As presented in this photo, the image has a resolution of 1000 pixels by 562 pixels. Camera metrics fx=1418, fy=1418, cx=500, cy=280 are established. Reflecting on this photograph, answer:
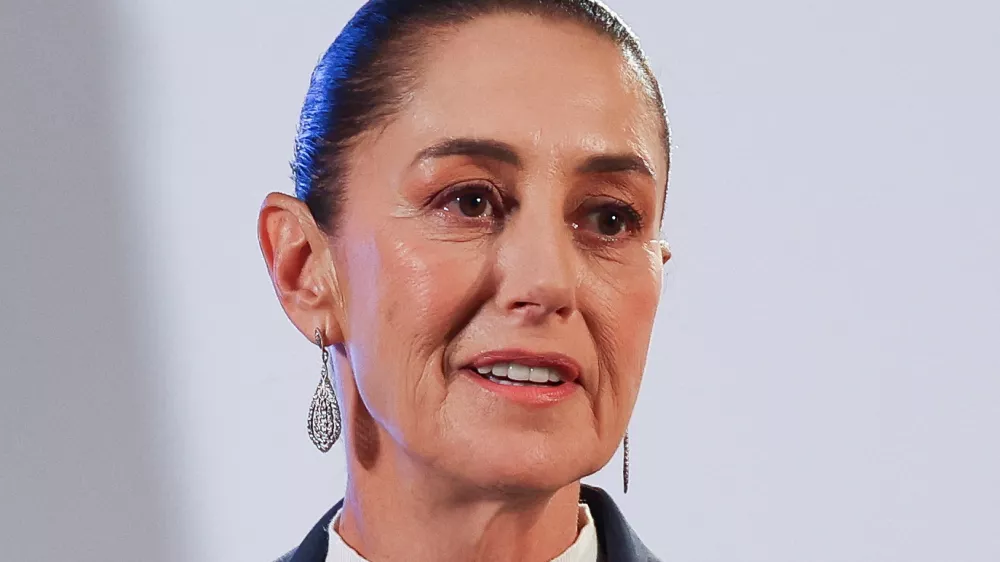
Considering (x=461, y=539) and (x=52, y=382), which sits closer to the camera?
(x=461, y=539)

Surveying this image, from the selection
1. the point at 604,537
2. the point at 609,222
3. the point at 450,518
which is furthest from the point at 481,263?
the point at 604,537

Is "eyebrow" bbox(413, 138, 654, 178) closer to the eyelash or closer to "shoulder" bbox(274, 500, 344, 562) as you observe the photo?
the eyelash

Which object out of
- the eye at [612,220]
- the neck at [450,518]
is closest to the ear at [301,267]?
the neck at [450,518]

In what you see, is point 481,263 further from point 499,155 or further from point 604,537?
point 604,537

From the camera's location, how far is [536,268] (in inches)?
47.2

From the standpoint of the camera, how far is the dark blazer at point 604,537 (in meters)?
1.37

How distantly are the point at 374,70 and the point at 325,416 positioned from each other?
1.11 feet

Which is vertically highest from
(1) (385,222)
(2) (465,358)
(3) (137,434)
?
(1) (385,222)

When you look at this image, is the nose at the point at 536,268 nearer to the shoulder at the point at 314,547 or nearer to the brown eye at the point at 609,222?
the brown eye at the point at 609,222

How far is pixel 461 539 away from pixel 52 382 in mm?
803

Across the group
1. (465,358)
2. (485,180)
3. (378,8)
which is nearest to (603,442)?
(465,358)

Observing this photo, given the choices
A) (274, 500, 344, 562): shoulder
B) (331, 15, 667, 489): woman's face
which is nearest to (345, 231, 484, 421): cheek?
(331, 15, 667, 489): woman's face

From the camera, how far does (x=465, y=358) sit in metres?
1.22

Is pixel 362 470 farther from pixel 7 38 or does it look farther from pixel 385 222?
pixel 7 38
